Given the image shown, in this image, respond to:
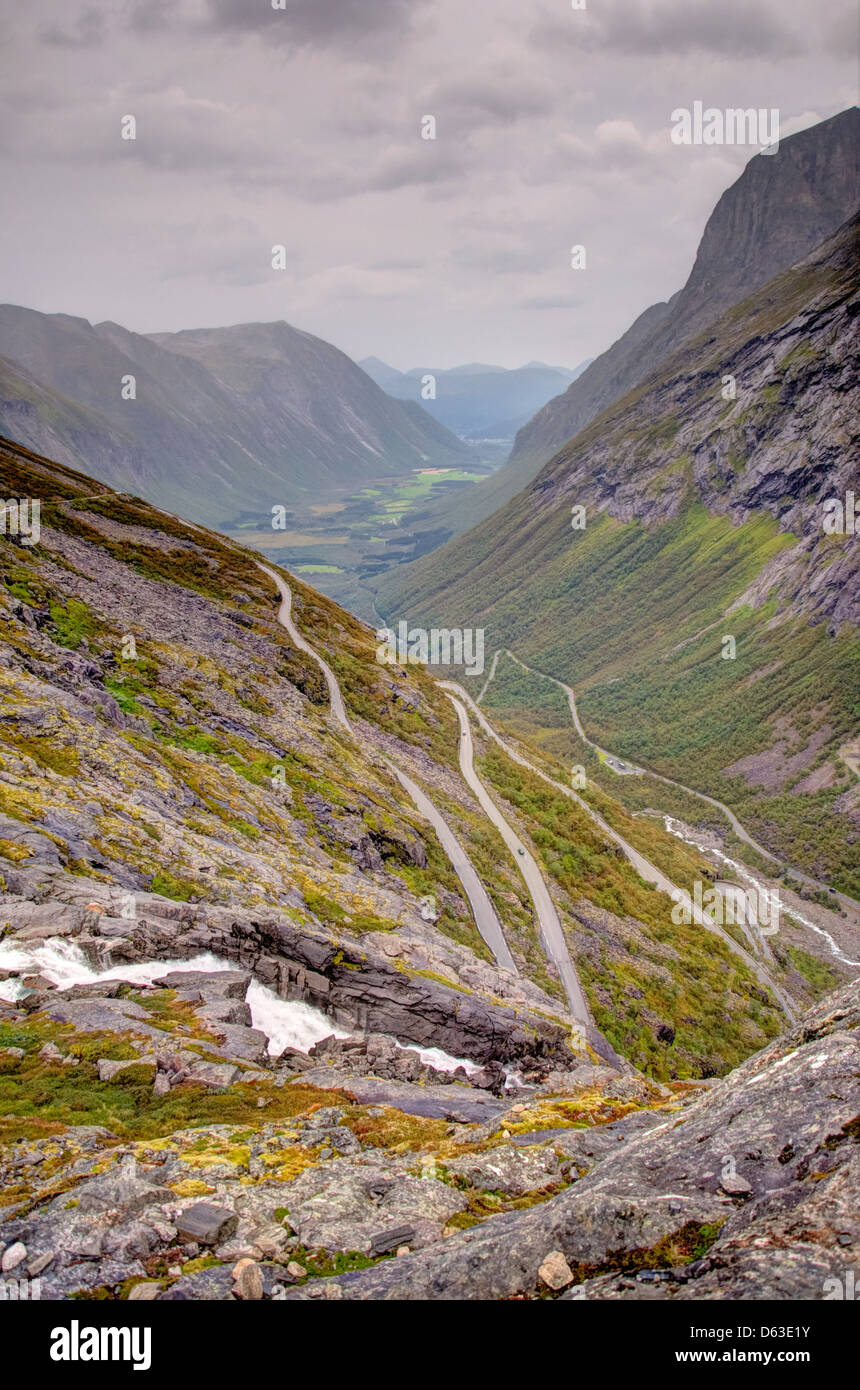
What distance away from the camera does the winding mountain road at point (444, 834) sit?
186ft

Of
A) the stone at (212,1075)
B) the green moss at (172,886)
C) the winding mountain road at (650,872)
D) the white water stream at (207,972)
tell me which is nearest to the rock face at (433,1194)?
the stone at (212,1075)

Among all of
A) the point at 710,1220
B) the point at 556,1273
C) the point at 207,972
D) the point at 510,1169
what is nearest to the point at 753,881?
the point at 207,972

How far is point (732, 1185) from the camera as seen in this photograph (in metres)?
16.7

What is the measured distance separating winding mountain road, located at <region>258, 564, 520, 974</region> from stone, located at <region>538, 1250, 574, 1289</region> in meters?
31.7

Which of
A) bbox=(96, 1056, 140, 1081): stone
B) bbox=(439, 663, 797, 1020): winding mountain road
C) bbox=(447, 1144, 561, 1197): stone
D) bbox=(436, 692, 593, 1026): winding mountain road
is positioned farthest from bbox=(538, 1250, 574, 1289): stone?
bbox=(439, 663, 797, 1020): winding mountain road

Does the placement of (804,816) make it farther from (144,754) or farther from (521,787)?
(144,754)

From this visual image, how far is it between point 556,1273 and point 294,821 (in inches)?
1599

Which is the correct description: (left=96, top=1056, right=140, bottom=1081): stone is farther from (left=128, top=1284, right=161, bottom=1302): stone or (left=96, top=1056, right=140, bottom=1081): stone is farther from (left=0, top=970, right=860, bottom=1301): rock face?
(left=128, top=1284, right=161, bottom=1302): stone

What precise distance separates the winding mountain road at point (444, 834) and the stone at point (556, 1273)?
1250 inches

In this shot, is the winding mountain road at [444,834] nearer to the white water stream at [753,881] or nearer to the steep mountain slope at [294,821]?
the steep mountain slope at [294,821]

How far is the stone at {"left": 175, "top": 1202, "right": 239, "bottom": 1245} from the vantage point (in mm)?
16469

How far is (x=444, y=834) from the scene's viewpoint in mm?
68688
